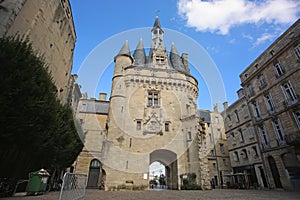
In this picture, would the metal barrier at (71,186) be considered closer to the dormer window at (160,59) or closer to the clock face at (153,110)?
the clock face at (153,110)

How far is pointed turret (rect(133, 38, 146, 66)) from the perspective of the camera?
1814 cm

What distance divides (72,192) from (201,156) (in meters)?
10.6

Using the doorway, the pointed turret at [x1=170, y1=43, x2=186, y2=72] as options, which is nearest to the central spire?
the pointed turret at [x1=170, y1=43, x2=186, y2=72]

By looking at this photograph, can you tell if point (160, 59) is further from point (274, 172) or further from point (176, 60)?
point (274, 172)

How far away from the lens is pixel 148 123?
14.2 metres

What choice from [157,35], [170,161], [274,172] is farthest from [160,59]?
[274,172]

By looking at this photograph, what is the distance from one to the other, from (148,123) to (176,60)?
9624mm

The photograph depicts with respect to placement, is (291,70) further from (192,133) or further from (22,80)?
(22,80)

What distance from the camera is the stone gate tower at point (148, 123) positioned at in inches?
483

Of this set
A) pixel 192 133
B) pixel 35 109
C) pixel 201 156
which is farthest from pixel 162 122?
pixel 35 109

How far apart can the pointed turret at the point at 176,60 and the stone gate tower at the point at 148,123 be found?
30 cm

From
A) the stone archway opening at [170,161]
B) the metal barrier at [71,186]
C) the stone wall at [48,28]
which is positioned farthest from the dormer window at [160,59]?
the metal barrier at [71,186]

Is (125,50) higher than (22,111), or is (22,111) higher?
(125,50)

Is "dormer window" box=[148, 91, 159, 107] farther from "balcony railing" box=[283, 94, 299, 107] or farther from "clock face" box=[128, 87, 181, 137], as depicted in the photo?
"balcony railing" box=[283, 94, 299, 107]
